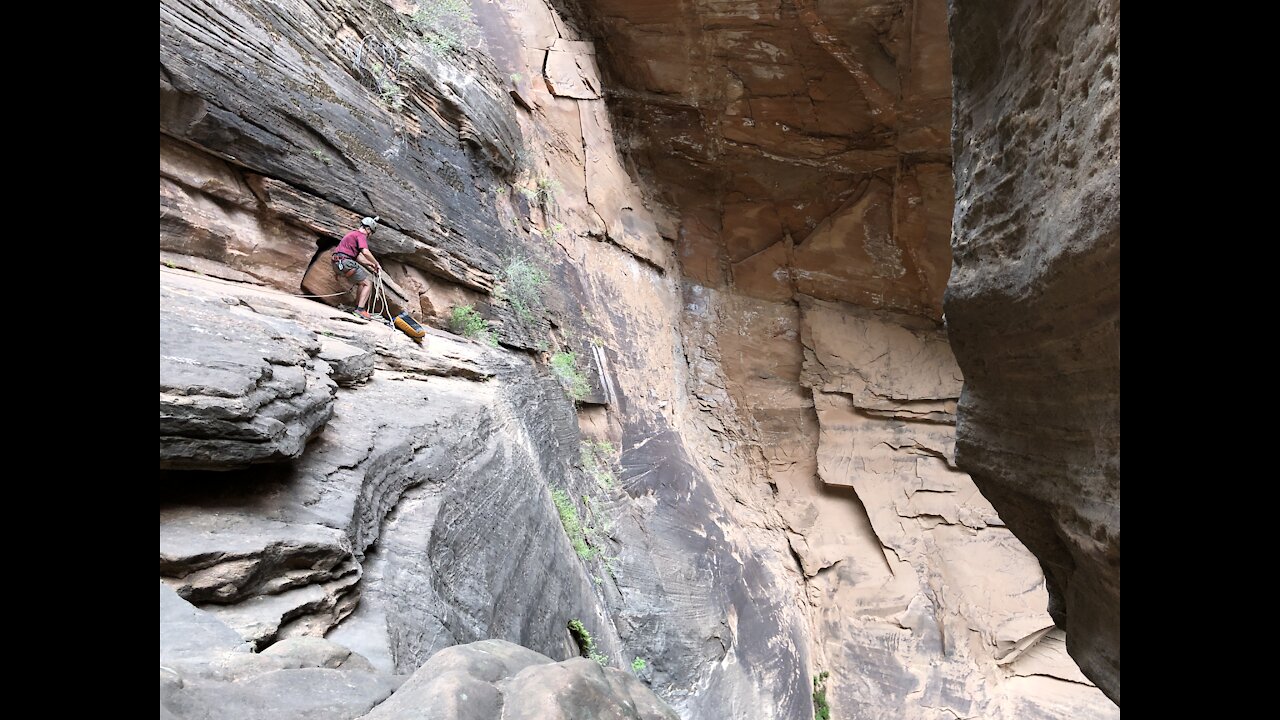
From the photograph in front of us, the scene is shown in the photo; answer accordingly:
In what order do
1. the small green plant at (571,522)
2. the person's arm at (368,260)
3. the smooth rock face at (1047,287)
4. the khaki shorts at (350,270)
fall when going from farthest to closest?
1. the small green plant at (571,522)
2. the person's arm at (368,260)
3. the khaki shorts at (350,270)
4. the smooth rock face at (1047,287)

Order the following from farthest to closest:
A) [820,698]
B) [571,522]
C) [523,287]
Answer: [820,698] → [523,287] → [571,522]

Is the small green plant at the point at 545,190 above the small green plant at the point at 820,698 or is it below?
above

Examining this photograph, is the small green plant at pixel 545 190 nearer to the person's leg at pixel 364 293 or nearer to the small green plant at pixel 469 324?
the small green plant at pixel 469 324

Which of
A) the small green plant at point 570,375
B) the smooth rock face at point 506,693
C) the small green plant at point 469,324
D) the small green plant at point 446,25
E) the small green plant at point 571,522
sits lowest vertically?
the small green plant at point 571,522

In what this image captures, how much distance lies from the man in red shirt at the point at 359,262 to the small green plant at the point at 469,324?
92 centimetres

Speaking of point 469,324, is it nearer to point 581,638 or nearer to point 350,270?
point 350,270

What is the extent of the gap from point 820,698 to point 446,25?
9.55 metres

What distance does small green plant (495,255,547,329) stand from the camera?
6824 millimetres

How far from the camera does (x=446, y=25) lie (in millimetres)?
7117

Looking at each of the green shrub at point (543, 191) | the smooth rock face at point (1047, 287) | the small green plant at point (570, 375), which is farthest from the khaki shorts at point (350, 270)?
the smooth rock face at point (1047, 287)

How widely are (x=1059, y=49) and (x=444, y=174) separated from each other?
19.6ft

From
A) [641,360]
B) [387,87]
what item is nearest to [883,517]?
[641,360]

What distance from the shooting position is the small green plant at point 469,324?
20.4 feet
